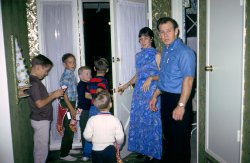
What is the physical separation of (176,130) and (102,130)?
2.27 ft

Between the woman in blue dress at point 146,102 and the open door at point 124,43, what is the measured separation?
28cm

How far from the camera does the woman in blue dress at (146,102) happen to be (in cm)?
303

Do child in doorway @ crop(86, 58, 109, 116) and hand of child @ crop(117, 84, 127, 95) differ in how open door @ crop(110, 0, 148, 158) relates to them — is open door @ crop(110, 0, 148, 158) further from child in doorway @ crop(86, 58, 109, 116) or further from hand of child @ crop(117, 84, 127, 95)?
child in doorway @ crop(86, 58, 109, 116)

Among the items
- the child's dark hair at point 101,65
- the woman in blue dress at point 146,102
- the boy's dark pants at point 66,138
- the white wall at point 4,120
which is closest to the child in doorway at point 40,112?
the white wall at point 4,120

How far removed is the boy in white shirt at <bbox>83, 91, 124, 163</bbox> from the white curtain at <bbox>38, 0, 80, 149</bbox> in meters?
1.89

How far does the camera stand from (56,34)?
3.98 metres

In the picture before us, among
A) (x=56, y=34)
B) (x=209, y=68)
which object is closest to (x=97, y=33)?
(x=56, y=34)

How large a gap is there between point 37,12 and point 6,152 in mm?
2232

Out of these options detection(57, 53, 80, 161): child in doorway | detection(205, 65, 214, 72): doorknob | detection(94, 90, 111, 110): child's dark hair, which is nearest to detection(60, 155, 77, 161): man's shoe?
detection(57, 53, 80, 161): child in doorway

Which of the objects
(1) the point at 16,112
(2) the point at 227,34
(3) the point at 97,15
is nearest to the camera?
(2) the point at 227,34

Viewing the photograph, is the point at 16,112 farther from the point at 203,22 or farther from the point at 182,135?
the point at 203,22

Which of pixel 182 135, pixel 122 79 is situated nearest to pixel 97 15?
pixel 122 79

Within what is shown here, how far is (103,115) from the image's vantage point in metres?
2.30

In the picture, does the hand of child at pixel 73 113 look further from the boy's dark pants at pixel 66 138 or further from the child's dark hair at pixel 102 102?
the child's dark hair at pixel 102 102
